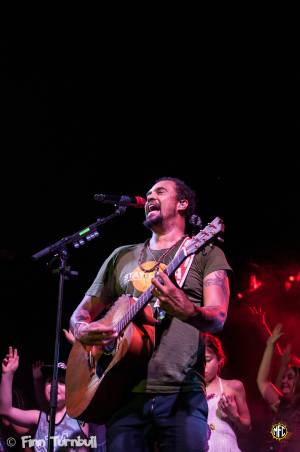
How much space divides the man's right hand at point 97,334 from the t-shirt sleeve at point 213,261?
2.39ft

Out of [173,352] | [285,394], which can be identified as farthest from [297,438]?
[173,352]

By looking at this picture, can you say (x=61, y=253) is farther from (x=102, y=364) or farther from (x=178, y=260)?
(x=178, y=260)

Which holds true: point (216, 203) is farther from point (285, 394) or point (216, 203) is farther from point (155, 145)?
point (285, 394)

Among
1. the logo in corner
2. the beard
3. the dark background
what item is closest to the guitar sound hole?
the beard

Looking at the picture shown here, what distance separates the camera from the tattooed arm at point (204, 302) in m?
2.78

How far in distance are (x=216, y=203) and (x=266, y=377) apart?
12.3 feet

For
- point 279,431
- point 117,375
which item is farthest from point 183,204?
point 279,431

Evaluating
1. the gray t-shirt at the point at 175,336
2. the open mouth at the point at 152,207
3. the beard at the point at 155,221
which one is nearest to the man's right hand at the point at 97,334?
the gray t-shirt at the point at 175,336

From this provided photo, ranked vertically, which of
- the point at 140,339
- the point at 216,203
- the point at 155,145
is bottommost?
the point at 140,339

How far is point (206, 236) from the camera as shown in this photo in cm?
326

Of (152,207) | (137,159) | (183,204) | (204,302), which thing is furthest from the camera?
(137,159)

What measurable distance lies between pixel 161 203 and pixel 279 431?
3863mm

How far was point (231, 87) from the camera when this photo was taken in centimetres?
793

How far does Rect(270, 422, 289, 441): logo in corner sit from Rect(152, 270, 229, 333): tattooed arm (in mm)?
3910
